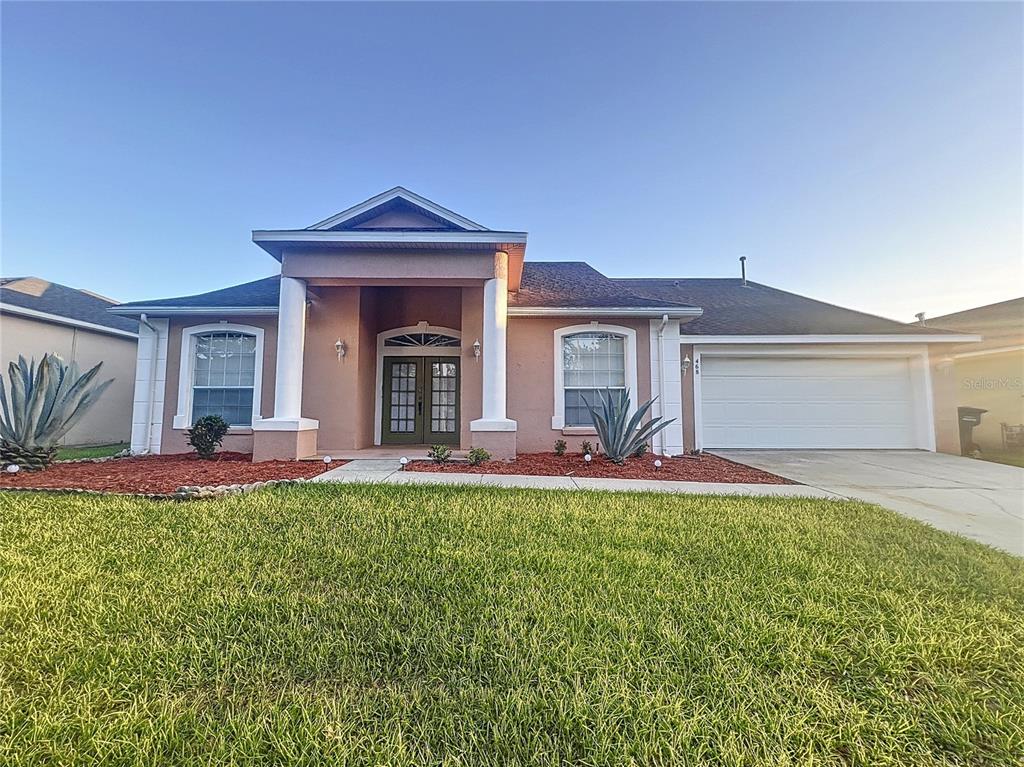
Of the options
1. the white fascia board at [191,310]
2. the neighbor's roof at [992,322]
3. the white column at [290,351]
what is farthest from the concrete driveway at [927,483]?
the white fascia board at [191,310]

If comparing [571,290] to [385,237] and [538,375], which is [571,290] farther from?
[385,237]

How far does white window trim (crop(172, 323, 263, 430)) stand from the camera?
9.43m

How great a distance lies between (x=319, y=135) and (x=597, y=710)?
44.7 feet

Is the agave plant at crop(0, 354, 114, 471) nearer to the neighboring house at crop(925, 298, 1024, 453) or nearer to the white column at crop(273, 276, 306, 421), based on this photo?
the white column at crop(273, 276, 306, 421)

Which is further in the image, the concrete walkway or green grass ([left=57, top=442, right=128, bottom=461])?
green grass ([left=57, top=442, right=128, bottom=461])

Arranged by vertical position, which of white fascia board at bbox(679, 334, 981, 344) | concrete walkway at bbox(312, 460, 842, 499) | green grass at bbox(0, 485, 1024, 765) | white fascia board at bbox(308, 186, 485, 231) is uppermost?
white fascia board at bbox(308, 186, 485, 231)

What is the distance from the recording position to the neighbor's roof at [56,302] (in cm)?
1159

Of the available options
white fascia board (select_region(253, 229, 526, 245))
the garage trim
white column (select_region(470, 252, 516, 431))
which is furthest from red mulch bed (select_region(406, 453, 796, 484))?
white fascia board (select_region(253, 229, 526, 245))

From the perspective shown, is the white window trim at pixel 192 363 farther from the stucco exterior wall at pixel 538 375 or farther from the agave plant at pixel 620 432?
the agave plant at pixel 620 432

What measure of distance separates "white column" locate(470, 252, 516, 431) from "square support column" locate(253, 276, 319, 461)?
10.6 feet

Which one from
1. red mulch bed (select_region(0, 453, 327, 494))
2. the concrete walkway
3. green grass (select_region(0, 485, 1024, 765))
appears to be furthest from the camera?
the concrete walkway

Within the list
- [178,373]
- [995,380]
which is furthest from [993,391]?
[178,373]

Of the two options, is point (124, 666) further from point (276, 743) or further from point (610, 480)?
point (610, 480)

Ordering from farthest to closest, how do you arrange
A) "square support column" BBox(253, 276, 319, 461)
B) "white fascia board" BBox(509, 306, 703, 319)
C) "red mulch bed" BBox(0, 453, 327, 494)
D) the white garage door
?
the white garage door
"white fascia board" BBox(509, 306, 703, 319)
"square support column" BBox(253, 276, 319, 461)
"red mulch bed" BBox(0, 453, 327, 494)
